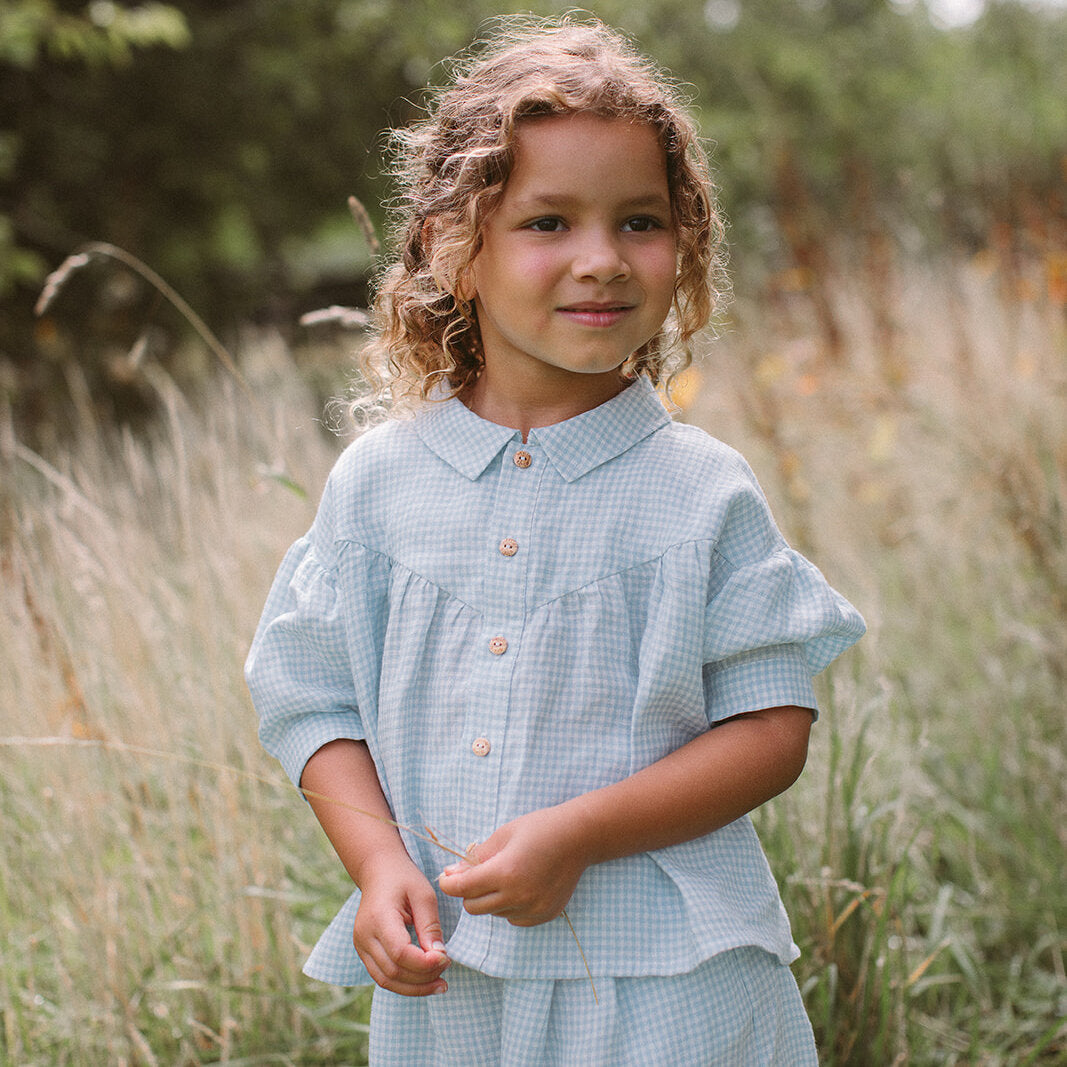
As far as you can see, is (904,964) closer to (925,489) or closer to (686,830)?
(686,830)

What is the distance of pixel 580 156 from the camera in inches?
46.1

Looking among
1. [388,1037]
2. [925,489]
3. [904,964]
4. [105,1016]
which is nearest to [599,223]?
[388,1037]

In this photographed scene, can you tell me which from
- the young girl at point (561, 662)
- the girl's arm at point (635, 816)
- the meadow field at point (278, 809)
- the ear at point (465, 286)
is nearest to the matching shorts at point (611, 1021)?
the young girl at point (561, 662)

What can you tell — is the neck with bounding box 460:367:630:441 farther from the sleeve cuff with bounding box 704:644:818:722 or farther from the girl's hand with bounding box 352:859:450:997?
the girl's hand with bounding box 352:859:450:997

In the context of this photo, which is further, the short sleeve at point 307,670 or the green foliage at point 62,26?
the green foliage at point 62,26

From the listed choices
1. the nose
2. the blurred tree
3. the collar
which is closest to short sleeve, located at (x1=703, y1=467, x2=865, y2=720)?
the collar

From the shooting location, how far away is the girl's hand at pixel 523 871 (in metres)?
1.04

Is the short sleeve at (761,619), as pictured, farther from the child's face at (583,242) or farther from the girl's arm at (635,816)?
the child's face at (583,242)

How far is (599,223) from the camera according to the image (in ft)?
3.84

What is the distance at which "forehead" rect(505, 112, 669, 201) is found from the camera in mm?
1168

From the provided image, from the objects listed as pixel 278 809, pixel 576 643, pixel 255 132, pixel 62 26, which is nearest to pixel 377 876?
pixel 576 643

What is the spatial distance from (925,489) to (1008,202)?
127cm

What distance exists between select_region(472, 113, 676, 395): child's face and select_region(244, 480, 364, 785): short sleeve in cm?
35

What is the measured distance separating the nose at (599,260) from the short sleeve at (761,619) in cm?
26
